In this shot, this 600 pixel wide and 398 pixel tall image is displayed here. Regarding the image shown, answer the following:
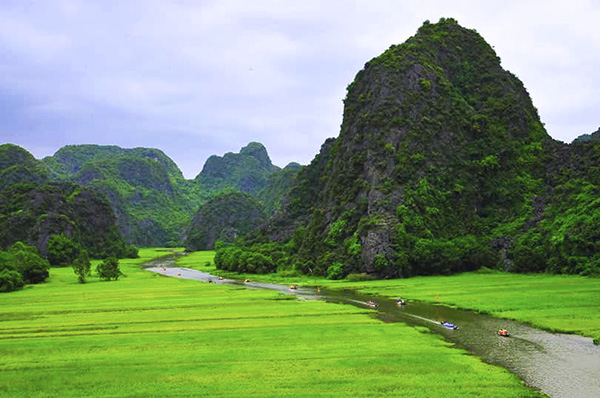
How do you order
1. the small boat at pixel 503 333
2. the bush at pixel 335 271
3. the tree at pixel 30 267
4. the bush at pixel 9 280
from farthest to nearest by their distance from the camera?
the bush at pixel 335 271 → the tree at pixel 30 267 → the bush at pixel 9 280 → the small boat at pixel 503 333

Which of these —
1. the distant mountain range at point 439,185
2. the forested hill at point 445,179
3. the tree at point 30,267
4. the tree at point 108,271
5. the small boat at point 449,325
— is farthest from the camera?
the tree at point 108,271

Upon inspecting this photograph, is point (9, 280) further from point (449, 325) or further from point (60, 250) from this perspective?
point (449, 325)

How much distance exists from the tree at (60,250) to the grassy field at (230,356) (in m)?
96.2

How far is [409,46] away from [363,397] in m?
132

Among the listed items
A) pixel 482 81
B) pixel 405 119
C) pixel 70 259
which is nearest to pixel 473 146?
pixel 405 119

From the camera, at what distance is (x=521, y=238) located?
3863 inches

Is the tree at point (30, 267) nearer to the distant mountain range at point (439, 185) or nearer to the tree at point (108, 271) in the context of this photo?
the tree at point (108, 271)

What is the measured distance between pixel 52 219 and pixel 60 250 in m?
15.8

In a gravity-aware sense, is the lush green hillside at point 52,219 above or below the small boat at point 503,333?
above

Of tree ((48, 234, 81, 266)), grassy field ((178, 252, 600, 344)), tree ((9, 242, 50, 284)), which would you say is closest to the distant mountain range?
tree ((48, 234, 81, 266))

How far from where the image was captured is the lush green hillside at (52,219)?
504ft

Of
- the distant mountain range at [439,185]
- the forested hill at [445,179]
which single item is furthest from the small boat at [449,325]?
the forested hill at [445,179]

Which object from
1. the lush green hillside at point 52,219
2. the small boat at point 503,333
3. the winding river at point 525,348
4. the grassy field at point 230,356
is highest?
the lush green hillside at point 52,219

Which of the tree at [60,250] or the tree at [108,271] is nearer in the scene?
the tree at [108,271]
